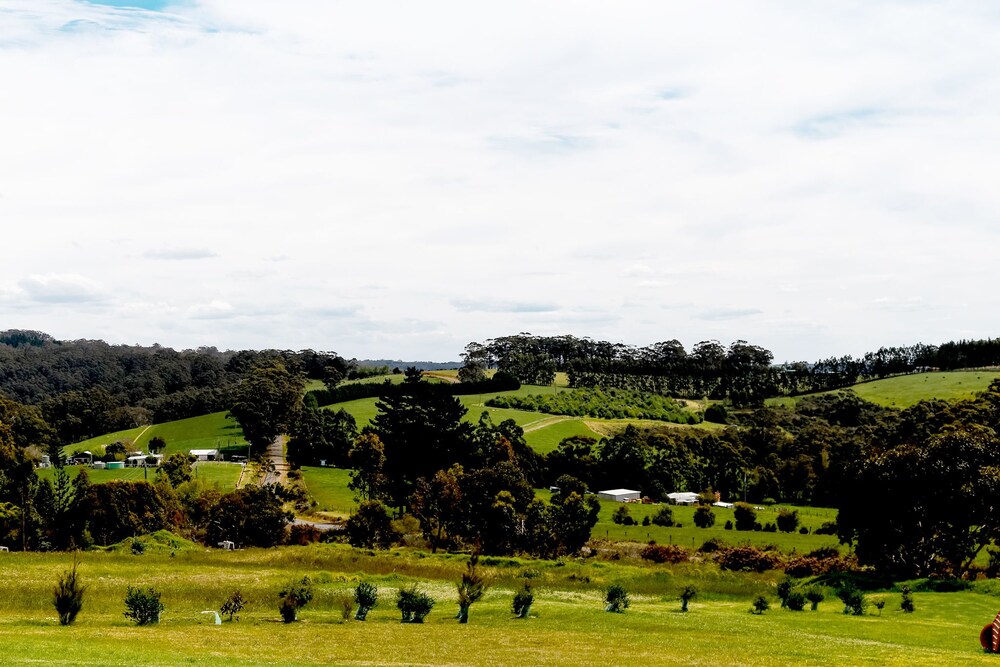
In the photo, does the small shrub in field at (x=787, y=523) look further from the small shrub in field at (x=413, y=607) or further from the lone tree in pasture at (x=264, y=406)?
the lone tree in pasture at (x=264, y=406)

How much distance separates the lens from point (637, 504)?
117 metres

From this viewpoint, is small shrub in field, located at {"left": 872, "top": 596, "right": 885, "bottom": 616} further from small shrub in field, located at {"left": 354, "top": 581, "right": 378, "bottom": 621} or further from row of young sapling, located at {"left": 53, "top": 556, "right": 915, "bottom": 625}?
small shrub in field, located at {"left": 354, "top": 581, "right": 378, "bottom": 621}

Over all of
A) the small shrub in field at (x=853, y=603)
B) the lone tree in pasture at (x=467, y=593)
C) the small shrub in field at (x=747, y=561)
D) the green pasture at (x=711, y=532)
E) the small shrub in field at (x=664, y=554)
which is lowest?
the green pasture at (x=711, y=532)

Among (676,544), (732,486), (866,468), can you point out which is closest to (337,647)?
(866,468)

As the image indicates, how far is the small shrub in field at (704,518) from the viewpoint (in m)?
99.6

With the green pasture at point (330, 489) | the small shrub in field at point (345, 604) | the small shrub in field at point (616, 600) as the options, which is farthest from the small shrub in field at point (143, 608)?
the green pasture at point (330, 489)

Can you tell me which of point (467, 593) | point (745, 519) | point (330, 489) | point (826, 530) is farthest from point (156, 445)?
point (467, 593)

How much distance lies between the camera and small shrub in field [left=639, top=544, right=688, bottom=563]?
74.5 metres

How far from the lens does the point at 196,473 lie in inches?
4766

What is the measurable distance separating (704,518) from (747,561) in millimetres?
31399

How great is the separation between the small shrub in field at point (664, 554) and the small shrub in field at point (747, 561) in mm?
4729

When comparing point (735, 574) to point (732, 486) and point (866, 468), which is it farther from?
point (732, 486)

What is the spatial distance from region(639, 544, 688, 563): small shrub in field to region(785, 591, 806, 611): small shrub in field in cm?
3073

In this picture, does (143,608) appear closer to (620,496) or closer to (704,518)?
(704,518)
